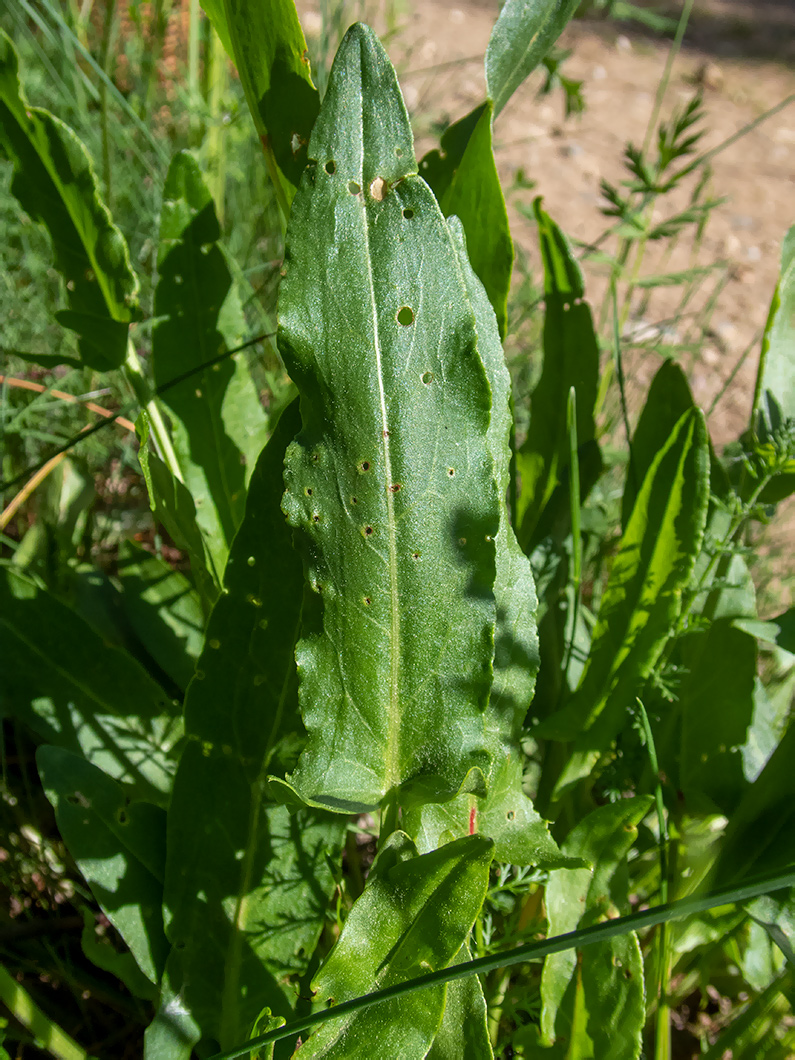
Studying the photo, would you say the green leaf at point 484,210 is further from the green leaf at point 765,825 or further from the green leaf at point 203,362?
the green leaf at point 765,825

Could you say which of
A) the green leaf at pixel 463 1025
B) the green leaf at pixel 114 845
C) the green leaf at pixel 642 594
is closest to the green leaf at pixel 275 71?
the green leaf at pixel 642 594

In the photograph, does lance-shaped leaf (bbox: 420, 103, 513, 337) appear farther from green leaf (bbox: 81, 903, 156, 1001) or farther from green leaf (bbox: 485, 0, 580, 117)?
green leaf (bbox: 81, 903, 156, 1001)

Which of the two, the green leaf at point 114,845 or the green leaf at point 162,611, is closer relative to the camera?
the green leaf at point 114,845

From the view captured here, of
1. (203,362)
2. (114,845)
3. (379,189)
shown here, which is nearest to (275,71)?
(379,189)

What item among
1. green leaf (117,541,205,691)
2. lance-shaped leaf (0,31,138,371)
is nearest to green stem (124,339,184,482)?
lance-shaped leaf (0,31,138,371)

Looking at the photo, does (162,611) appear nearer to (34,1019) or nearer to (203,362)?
(203,362)
